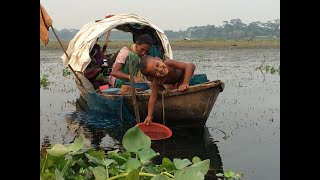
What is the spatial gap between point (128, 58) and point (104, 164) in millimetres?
4863

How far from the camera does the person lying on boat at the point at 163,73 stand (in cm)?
455

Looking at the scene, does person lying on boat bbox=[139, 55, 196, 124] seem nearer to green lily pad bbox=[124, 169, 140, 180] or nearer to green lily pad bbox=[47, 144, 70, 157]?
green lily pad bbox=[47, 144, 70, 157]

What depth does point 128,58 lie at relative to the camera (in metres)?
6.43

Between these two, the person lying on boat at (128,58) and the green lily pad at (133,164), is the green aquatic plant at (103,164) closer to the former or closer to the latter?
the green lily pad at (133,164)

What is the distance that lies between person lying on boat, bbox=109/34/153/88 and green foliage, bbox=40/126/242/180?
14.3ft

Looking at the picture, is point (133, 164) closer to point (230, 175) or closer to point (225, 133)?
point (230, 175)

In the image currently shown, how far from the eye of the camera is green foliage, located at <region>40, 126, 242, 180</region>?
1496mm

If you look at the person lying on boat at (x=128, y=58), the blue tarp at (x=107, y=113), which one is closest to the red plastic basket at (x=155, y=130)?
the blue tarp at (x=107, y=113)

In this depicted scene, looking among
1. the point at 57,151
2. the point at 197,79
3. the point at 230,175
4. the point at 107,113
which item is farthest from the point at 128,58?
the point at 57,151
